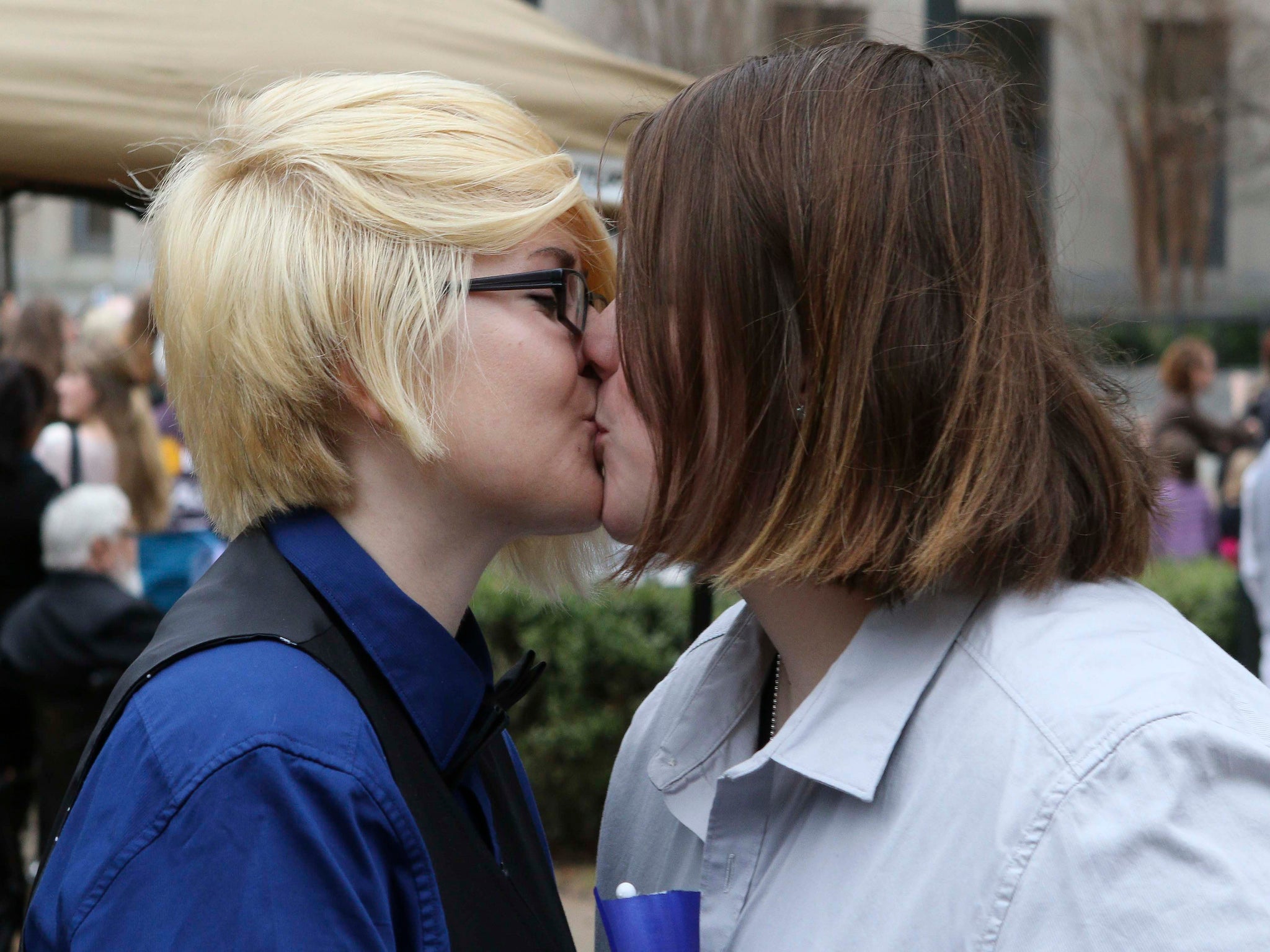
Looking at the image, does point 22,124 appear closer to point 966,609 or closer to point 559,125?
point 559,125

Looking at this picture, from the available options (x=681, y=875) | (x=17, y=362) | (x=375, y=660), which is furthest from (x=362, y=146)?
(x=17, y=362)

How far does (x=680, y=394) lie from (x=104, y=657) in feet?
11.3

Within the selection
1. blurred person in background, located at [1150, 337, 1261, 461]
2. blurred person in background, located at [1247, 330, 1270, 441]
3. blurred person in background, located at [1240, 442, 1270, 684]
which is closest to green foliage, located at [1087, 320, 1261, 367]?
blurred person in background, located at [1150, 337, 1261, 461]

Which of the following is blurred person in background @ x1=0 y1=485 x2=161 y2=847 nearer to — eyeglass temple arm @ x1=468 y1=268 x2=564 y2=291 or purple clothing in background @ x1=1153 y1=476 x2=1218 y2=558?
eyeglass temple arm @ x1=468 y1=268 x2=564 y2=291

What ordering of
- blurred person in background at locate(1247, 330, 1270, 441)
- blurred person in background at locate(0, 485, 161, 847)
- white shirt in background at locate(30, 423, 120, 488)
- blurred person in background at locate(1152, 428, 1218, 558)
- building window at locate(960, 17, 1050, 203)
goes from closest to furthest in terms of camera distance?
building window at locate(960, 17, 1050, 203)
blurred person in background at locate(0, 485, 161, 847)
white shirt in background at locate(30, 423, 120, 488)
blurred person in background at locate(1247, 330, 1270, 441)
blurred person in background at locate(1152, 428, 1218, 558)

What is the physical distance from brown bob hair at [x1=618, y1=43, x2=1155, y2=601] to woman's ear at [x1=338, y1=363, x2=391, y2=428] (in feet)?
1.11

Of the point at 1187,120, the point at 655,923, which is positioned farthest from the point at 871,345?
the point at 1187,120

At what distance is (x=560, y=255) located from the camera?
1.75 m

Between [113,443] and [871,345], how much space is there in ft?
16.8

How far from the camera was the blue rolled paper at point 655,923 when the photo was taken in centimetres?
151

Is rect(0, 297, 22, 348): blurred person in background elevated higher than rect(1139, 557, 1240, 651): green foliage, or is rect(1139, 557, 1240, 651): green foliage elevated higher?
rect(0, 297, 22, 348): blurred person in background

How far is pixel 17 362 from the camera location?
5.34 metres

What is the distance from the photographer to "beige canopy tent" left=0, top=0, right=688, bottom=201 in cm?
290

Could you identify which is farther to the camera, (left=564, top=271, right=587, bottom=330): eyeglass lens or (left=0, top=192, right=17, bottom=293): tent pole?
(left=0, top=192, right=17, bottom=293): tent pole
